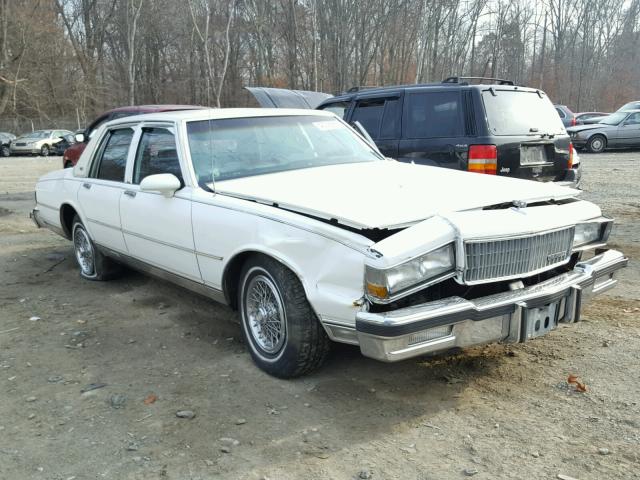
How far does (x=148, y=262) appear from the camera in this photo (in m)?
4.61

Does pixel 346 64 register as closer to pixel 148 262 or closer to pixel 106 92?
pixel 106 92

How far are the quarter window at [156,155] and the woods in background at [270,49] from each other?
2797 cm

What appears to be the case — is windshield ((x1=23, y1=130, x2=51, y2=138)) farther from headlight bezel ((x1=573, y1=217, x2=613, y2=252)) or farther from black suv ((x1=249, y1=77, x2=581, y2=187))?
headlight bezel ((x1=573, y1=217, x2=613, y2=252))

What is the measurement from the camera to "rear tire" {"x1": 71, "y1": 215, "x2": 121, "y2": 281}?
18.7 feet

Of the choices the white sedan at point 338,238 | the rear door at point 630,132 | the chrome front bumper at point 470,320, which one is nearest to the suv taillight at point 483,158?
the white sedan at point 338,238

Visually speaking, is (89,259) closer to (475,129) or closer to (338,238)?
(338,238)

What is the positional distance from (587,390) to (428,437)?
109 cm

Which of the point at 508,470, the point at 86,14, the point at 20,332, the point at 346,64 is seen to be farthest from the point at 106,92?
the point at 508,470

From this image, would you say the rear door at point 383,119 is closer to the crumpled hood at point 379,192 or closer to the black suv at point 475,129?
the black suv at point 475,129

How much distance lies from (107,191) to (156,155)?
841 mm

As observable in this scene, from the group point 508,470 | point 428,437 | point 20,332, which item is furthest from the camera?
point 20,332

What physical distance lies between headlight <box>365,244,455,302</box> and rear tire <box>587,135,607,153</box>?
20.1m

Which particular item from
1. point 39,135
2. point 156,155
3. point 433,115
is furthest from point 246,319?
point 39,135

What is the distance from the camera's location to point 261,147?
14.2 feet
